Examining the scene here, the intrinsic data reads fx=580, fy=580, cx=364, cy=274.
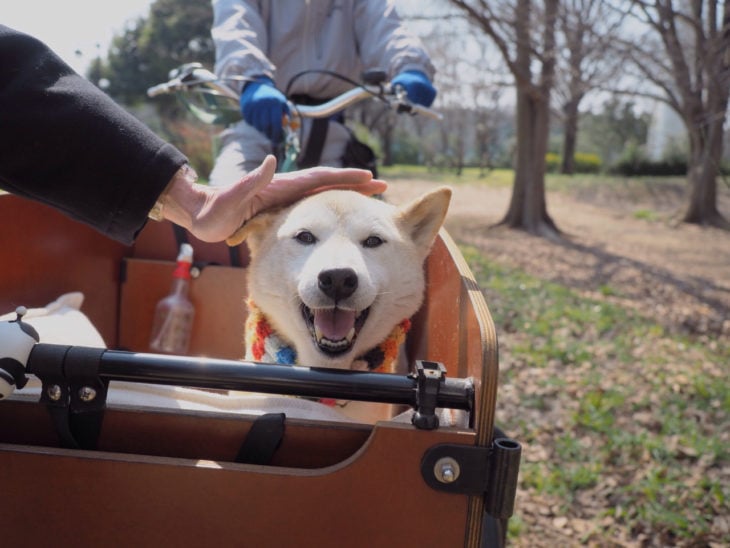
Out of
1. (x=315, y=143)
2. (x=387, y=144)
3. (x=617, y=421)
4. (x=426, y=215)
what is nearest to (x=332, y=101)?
(x=315, y=143)

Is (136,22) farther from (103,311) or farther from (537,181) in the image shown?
(103,311)

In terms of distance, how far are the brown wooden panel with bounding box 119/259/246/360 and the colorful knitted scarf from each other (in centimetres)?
62

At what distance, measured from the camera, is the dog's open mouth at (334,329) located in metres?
1.66

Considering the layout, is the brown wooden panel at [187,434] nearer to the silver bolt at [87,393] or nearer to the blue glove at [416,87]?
the silver bolt at [87,393]

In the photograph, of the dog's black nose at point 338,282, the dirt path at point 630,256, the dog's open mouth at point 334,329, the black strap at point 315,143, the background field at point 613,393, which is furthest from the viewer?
the dirt path at point 630,256

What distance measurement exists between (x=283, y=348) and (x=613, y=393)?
2.93 metres

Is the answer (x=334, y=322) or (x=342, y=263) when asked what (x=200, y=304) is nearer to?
(x=334, y=322)

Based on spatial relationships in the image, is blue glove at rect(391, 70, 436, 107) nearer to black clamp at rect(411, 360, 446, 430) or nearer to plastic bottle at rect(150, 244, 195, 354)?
plastic bottle at rect(150, 244, 195, 354)

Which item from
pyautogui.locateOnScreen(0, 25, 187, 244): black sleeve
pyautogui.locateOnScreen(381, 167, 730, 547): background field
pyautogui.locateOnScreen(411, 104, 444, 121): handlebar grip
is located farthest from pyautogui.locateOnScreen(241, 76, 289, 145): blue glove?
pyautogui.locateOnScreen(381, 167, 730, 547): background field

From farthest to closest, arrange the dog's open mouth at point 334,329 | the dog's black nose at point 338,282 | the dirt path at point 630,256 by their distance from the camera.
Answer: the dirt path at point 630,256
the dog's open mouth at point 334,329
the dog's black nose at point 338,282

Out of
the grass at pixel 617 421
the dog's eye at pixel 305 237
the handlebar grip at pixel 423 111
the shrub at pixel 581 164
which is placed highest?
the shrub at pixel 581 164

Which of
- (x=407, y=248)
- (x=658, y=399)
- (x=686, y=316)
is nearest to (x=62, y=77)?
(x=407, y=248)

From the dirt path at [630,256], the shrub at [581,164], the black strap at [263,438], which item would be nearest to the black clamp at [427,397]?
the black strap at [263,438]

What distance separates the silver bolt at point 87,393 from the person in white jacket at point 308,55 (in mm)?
1388
